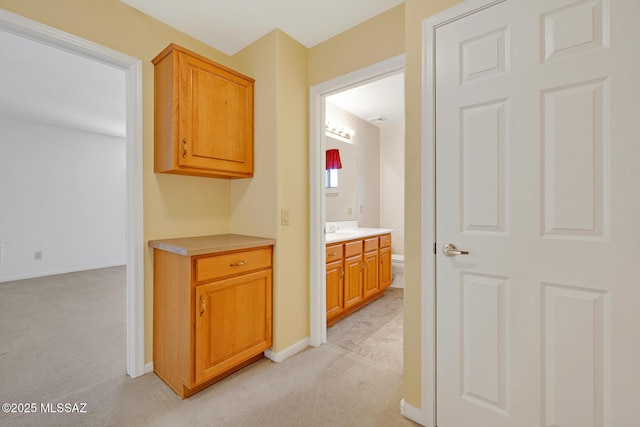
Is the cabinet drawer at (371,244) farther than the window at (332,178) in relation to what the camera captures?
No

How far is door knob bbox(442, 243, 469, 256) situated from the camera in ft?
4.52

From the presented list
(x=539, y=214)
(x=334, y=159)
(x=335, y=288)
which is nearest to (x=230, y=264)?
(x=335, y=288)

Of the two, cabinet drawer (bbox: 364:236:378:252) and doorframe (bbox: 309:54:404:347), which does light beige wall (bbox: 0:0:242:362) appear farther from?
cabinet drawer (bbox: 364:236:378:252)

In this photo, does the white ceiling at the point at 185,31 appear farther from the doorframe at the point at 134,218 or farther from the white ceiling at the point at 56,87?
the doorframe at the point at 134,218

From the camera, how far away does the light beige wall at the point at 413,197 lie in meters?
1.51

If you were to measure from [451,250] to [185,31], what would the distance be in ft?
7.86

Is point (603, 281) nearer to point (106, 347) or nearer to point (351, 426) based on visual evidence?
point (351, 426)

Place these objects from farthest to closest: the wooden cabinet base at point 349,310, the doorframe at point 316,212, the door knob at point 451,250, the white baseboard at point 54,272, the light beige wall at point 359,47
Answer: the white baseboard at point 54,272 → the wooden cabinet base at point 349,310 → the doorframe at point 316,212 → the light beige wall at point 359,47 → the door knob at point 451,250

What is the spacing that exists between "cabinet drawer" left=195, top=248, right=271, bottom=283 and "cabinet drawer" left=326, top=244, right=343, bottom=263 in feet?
2.36

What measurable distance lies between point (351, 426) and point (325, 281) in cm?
116

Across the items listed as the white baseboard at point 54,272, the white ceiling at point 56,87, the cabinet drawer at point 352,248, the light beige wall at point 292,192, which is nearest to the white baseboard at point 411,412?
the light beige wall at point 292,192

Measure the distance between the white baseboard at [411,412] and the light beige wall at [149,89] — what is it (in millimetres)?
1711

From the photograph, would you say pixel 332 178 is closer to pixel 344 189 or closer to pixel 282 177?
pixel 344 189

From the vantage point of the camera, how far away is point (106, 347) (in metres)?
2.33
